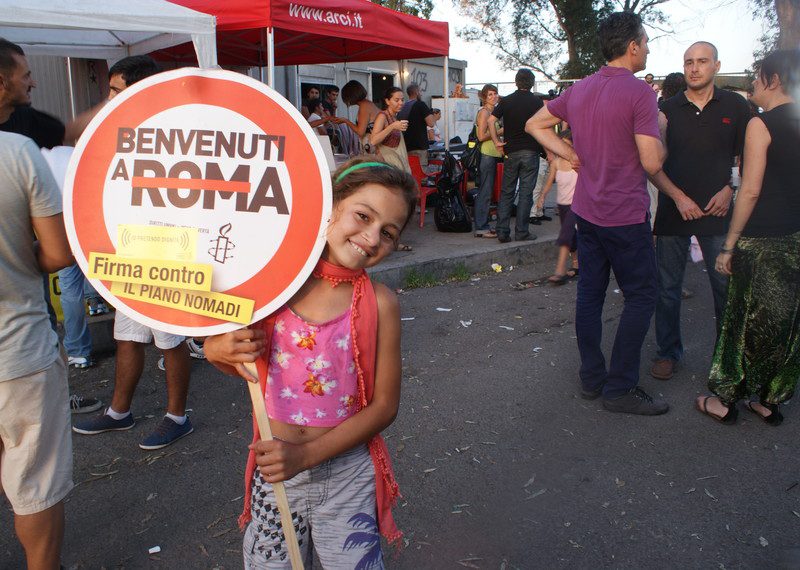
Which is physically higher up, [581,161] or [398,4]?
[398,4]

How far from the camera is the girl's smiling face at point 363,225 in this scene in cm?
165

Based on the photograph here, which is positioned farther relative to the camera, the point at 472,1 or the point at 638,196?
the point at 472,1

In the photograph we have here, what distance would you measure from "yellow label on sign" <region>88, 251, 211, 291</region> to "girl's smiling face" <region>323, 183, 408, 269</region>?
0.33 m

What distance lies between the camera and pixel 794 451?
3727 millimetres

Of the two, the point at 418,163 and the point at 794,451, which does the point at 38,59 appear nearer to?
the point at 418,163

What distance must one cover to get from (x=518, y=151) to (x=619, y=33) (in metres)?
4.88

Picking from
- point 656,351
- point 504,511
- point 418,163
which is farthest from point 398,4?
point 504,511

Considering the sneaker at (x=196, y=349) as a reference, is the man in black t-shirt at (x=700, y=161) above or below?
above

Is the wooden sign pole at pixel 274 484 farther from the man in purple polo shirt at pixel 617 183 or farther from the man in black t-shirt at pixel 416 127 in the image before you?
the man in black t-shirt at pixel 416 127

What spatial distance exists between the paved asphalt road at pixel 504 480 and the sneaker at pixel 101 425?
0.05m

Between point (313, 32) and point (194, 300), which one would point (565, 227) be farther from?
point (194, 300)

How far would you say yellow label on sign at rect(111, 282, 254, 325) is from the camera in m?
1.46

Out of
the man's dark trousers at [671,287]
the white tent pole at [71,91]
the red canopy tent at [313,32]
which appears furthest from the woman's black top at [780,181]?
the white tent pole at [71,91]

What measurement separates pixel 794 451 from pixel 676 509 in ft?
3.37
